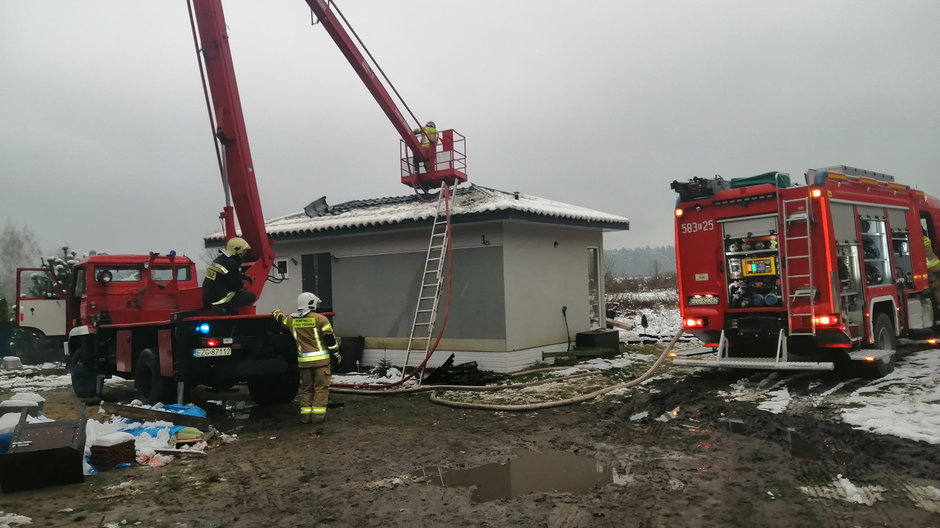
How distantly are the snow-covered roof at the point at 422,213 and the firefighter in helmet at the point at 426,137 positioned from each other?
11.3 feet

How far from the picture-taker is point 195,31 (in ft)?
30.6

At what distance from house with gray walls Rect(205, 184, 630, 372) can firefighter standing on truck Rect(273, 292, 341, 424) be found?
2.50m

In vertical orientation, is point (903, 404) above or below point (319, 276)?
below

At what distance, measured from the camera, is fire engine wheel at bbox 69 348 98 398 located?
1073 centimetres

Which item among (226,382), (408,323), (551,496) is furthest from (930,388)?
(226,382)

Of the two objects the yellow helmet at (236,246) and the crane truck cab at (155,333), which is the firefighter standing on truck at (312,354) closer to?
the crane truck cab at (155,333)

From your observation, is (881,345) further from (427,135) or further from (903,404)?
(427,135)

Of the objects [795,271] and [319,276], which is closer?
[795,271]

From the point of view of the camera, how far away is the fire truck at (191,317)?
850 centimetres

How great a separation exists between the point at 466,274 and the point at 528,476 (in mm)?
6803

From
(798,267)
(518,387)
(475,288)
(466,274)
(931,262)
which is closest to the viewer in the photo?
(798,267)

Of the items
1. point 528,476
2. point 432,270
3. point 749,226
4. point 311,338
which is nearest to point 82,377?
point 311,338

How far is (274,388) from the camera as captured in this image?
32.0ft

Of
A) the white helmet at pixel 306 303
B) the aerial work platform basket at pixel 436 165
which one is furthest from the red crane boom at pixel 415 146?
the white helmet at pixel 306 303
